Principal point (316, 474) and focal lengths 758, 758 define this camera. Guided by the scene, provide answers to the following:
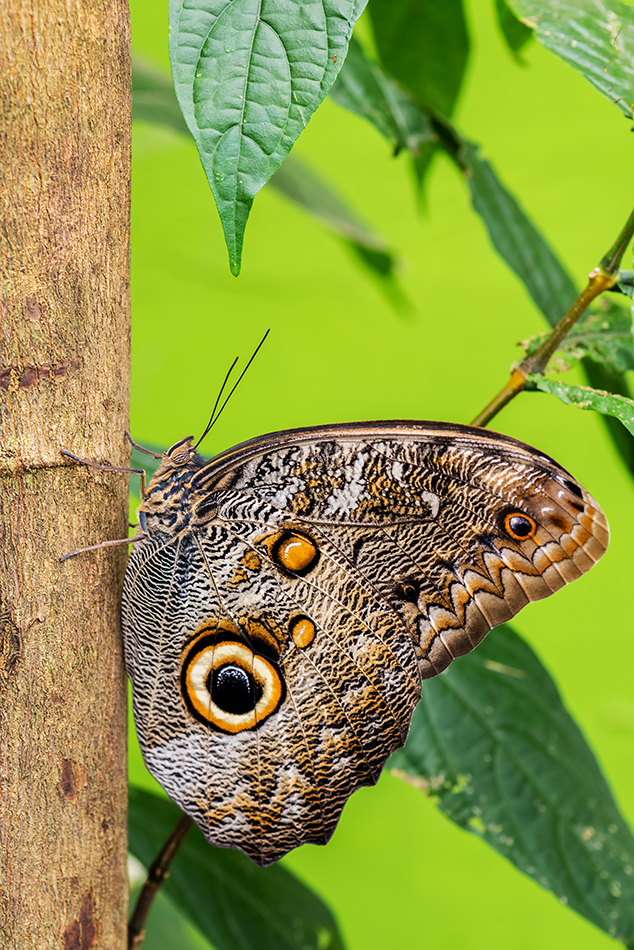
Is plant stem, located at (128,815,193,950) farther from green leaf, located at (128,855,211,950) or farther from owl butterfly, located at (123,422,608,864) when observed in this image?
green leaf, located at (128,855,211,950)

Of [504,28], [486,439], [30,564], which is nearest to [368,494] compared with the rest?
[486,439]

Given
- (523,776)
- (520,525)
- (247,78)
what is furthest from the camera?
(523,776)

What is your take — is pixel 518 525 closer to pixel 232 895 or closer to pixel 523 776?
pixel 523 776

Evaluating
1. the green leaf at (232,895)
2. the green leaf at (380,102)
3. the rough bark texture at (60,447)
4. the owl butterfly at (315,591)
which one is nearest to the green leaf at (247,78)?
the rough bark texture at (60,447)

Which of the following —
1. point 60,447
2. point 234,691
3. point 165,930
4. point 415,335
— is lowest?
point 165,930

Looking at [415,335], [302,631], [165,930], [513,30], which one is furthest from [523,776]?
[415,335]

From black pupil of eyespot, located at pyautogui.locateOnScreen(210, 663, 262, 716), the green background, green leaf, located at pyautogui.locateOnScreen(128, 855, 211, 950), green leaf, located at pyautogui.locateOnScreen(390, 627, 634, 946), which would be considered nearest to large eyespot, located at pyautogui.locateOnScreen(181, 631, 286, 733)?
black pupil of eyespot, located at pyautogui.locateOnScreen(210, 663, 262, 716)

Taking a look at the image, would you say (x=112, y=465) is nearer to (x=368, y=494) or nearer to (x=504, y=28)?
(x=368, y=494)
